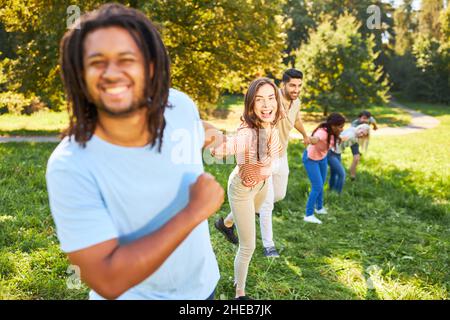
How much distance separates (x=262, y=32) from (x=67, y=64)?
42.3 ft

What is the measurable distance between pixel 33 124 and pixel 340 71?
1762 cm

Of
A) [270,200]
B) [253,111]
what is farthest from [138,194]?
[270,200]

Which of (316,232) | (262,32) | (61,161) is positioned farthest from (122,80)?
(262,32)

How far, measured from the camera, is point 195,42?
14.4 metres

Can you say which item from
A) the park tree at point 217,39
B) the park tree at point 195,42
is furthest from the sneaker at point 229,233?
the park tree at point 217,39

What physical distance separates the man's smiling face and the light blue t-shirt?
5.4 inches

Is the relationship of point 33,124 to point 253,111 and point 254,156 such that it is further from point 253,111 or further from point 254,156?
Result: point 254,156

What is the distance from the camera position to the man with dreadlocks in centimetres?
125

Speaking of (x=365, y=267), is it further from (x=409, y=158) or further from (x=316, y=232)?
(x=409, y=158)

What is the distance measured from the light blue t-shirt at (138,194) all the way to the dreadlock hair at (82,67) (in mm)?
55

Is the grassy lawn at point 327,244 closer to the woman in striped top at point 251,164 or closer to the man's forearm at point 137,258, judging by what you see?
the woman in striped top at point 251,164

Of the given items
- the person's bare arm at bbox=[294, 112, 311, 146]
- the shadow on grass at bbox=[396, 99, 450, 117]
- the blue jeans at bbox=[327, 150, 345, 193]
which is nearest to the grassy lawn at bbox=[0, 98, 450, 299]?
the blue jeans at bbox=[327, 150, 345, 193]

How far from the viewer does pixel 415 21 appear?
150ft

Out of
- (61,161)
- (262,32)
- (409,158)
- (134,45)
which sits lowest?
(409,158)
